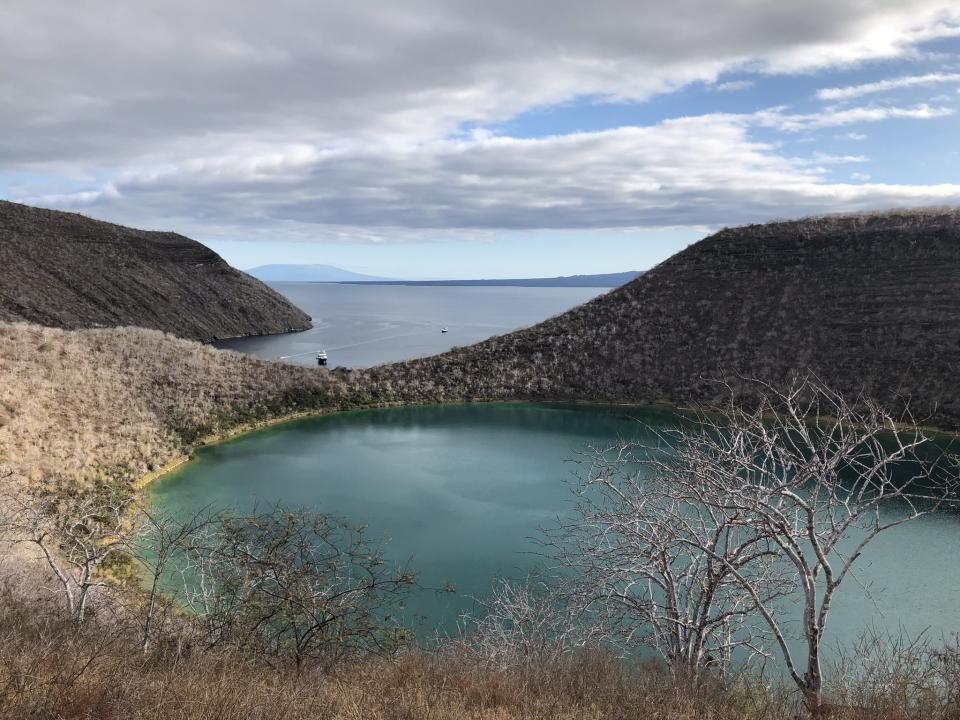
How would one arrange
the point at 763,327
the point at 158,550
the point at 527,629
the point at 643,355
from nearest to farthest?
the point at 527,629 < the point at 158,550 < the point at 763,327 < the point at 643,355

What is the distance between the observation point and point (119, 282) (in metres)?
69.2

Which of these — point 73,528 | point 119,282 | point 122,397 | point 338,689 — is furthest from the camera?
point 119,282

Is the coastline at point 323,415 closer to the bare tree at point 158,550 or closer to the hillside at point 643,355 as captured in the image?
the hillside at point 643,355

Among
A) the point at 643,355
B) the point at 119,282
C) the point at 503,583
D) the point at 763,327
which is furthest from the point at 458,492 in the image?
the point at 119,282

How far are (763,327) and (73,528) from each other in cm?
4080

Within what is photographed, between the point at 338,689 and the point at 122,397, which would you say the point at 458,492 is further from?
the point at 122,397

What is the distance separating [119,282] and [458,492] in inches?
2416

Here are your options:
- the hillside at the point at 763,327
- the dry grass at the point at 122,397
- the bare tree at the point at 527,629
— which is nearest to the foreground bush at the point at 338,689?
the bare tree at the point at 527,629

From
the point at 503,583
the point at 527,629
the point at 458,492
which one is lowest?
the point at 458,492

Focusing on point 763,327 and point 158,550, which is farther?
point 763,327

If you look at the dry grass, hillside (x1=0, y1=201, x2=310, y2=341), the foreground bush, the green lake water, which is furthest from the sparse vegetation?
hillside (x1=0, y1=201, x2=310, y2=341)

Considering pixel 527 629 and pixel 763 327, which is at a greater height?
pixel 763 327

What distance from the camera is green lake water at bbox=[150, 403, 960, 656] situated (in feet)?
48.2

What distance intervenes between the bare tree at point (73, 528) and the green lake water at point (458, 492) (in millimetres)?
2516
